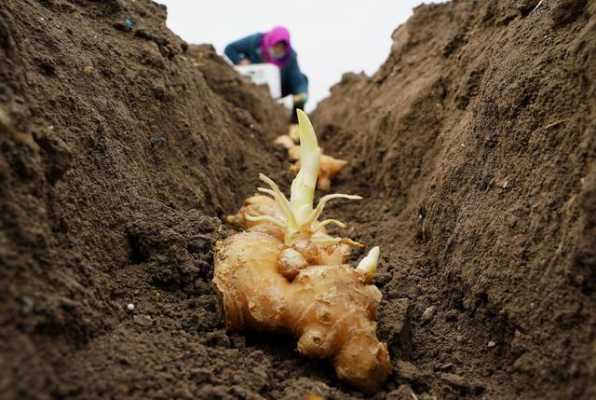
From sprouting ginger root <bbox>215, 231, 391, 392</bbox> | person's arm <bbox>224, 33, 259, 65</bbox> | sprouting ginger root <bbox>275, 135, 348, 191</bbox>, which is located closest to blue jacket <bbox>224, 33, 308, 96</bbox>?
person's arm <bbox>224, 33, 259, 65</bbox>

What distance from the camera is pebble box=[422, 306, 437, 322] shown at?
1.63 meters

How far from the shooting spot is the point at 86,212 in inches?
58.4

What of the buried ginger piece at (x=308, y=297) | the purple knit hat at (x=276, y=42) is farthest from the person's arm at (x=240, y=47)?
the buried ginger piece at (x=308, y=297)

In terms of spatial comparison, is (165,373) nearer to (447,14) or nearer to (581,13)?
(581,13)

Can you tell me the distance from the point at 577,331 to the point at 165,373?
85cm

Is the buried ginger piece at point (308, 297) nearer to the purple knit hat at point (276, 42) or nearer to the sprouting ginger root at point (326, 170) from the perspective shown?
the sprouting ginger root at point (326, 170)

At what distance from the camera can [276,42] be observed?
5.92 metres

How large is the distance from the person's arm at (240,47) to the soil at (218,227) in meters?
3.68

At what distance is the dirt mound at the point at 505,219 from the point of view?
1.23m

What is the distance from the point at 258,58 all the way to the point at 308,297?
514cm

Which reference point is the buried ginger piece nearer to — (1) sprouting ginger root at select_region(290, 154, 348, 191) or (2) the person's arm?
(1) sprouting ginger root at select_region(290, 154, 348, 191)

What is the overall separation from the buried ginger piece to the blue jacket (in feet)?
15.4

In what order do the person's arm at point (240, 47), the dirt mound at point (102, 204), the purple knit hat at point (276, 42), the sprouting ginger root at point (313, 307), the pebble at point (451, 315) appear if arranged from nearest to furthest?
1. the dirt mound at point (102, 204)
2. the sprouting ginger root at point (313, 307)
3. the pebble at point (451, 315)
4. the purple knit hat at point (276, 42)
5. the person's arm at point (240, 47)

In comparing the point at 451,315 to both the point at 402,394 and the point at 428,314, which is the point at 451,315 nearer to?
the point at 428,314
